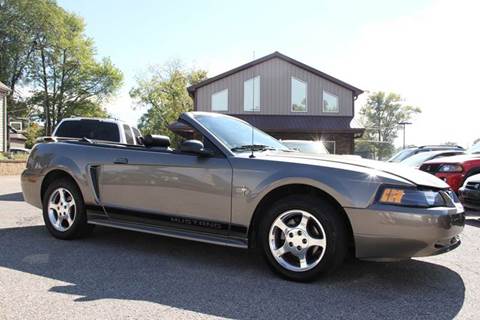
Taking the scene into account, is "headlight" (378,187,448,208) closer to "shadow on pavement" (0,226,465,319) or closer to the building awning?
"shadow on pavement" (0,226,465,319)

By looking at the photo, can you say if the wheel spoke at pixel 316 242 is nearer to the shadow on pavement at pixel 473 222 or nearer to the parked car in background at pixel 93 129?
the shadow on pavement at pixel 473 222

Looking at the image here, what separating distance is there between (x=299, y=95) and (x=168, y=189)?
21054 mm

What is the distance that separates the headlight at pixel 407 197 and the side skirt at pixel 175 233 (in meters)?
1.34

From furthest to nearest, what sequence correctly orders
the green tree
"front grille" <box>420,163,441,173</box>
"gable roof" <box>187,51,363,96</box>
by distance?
the green tree, "gable roof" <box>187,51,363,96</box>, "front grille" <box>420,163,441,173</box>

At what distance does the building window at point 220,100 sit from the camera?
24672 millimetres

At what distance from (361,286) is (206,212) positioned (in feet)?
5.15

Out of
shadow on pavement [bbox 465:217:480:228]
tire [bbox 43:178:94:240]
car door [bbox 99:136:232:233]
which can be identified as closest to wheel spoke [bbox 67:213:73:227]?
tire [bbox 43:178:94:240]

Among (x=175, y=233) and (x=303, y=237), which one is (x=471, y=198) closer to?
(x=303, y=237)

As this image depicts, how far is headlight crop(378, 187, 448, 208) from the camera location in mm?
3633

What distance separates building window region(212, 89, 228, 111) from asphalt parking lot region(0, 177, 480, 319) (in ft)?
64.7

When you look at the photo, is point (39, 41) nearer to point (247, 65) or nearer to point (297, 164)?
point (247, 65)

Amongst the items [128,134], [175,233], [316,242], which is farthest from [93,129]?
[316,242]

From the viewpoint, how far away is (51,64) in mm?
49250

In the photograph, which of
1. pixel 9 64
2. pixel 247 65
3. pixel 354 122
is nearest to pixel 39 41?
pixel 9 64
